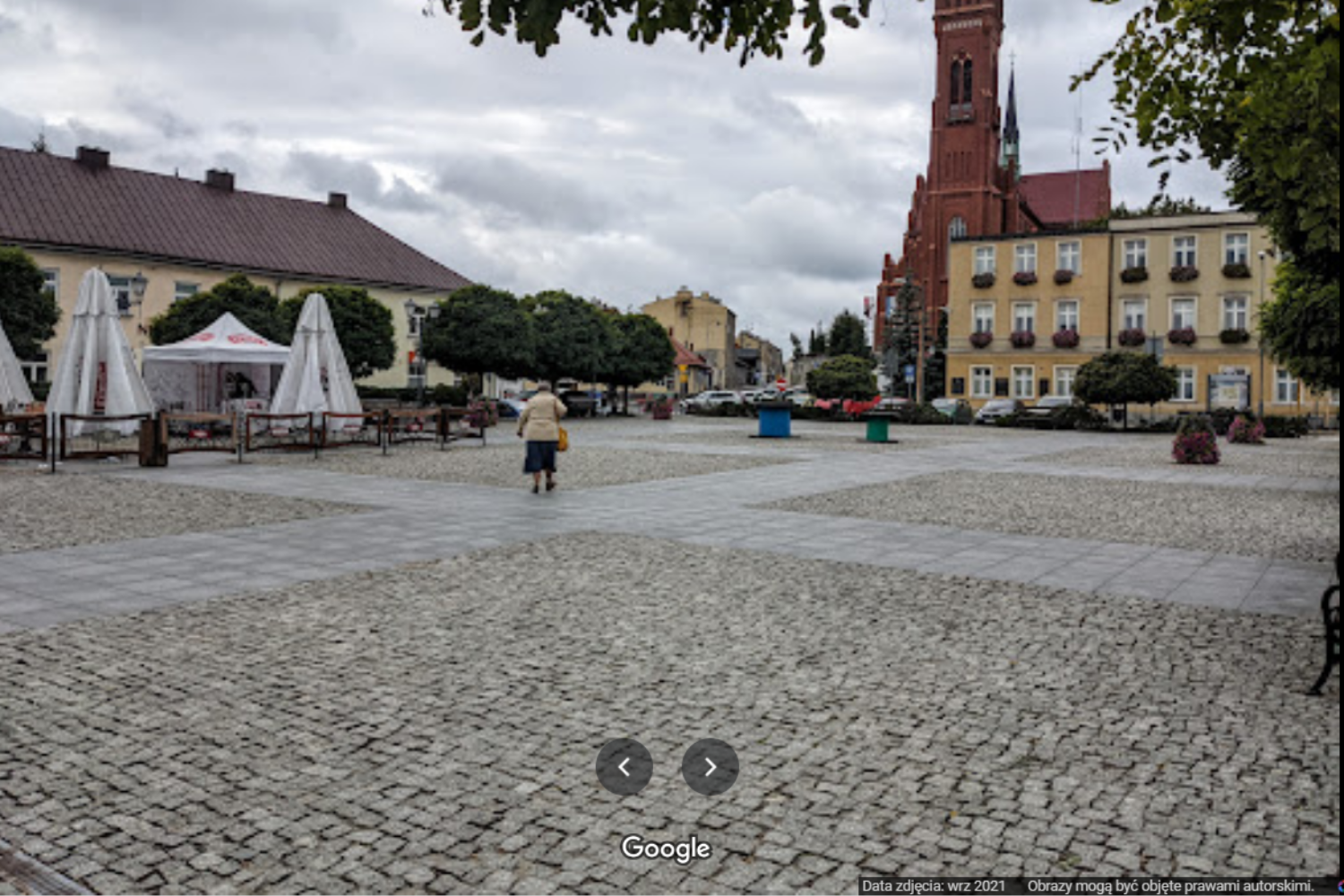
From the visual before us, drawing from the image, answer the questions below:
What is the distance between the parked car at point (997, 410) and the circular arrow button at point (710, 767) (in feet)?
143

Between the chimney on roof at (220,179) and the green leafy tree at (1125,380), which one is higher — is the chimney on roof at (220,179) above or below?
above

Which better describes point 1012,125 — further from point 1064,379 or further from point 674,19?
point 674,19

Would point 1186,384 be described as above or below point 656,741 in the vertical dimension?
above

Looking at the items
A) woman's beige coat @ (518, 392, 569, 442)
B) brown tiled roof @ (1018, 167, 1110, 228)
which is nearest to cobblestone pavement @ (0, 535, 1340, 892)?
woman's beige coat @ (518, 392, 569, 442)

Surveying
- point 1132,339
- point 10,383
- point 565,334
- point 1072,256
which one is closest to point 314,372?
point 10,383

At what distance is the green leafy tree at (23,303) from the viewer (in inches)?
1382

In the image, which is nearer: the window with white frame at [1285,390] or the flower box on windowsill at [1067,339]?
the window with white frame at [1285,390]

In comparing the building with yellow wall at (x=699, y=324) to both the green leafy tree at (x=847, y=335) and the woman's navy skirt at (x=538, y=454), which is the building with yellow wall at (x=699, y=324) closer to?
the green leafy tree at (x=847, y=335)

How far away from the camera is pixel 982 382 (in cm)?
6238

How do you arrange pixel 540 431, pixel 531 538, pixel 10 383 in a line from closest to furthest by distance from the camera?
pixel 531 538, pixel 540 431, pixel 10 383

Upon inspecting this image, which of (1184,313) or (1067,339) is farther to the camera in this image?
(1067,339)

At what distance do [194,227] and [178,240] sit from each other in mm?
1772

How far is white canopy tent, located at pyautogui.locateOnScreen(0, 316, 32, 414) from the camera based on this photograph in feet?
66.6

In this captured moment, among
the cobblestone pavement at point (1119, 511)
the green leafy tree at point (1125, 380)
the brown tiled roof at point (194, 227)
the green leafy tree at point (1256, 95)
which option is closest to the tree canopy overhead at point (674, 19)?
the green leafy tree at point (1256, 95)
